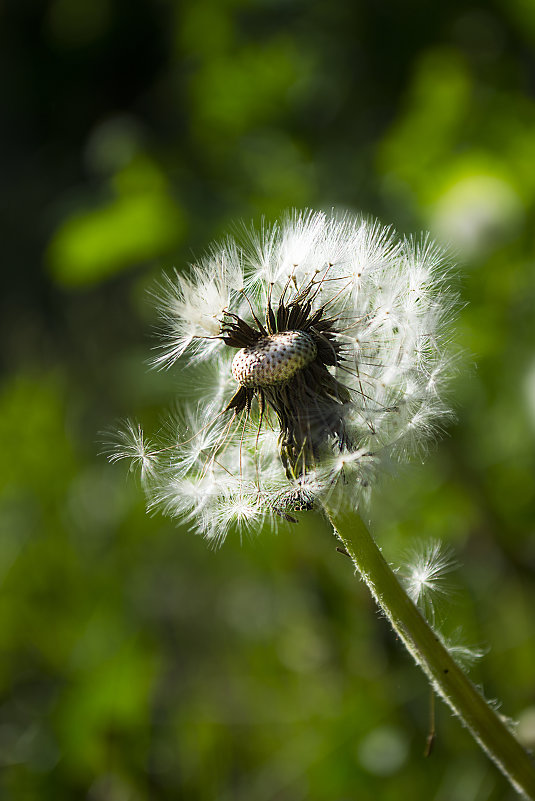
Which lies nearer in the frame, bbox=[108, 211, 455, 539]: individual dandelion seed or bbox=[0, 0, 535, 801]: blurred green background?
bbox=[108, 211, 455, 539]: individual dandelion seed

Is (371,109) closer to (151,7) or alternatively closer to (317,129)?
(317,129)

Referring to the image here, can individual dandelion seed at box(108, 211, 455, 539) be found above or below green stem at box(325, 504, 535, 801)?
above

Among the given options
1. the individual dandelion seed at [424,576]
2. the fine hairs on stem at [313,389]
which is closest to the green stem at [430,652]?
the fine hairs on stem at [313,389]

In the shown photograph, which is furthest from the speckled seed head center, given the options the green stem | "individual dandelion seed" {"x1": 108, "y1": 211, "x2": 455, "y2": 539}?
the green stem

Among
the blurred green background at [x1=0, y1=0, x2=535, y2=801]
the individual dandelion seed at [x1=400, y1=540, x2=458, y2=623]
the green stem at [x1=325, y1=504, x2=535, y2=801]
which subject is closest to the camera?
the green stem at [x1=325, y1=504, x2=535, y2=801]

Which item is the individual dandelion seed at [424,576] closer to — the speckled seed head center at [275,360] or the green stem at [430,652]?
the green stem at [430,652]

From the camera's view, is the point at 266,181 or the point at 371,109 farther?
the point at 371,109

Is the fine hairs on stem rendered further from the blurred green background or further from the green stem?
the blurred green background

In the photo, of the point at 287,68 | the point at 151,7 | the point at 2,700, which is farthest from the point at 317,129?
the point at 151,7

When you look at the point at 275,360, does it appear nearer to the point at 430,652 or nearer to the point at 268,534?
the point at 430,652
